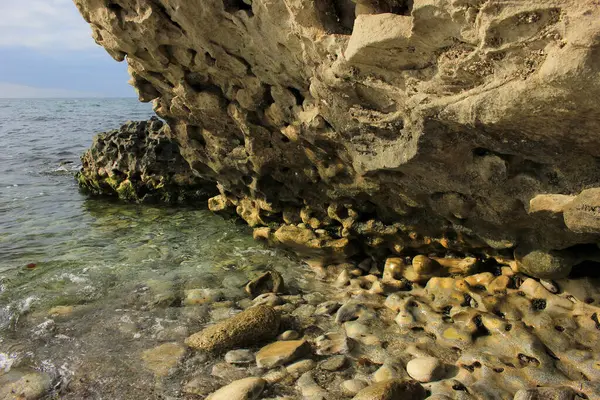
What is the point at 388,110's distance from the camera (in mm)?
4453

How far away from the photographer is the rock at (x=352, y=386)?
165 inches

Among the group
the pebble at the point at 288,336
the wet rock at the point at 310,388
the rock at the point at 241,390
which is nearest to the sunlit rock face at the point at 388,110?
the pebble at the point at 288,336

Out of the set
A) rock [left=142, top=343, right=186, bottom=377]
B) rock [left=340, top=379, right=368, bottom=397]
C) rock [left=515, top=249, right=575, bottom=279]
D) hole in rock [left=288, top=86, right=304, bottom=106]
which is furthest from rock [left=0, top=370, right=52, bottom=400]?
rock [left=515, top=249, right=575, bottom=279]

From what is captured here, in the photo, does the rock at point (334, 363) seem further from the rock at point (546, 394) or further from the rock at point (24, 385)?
the rock at point (24, 385)

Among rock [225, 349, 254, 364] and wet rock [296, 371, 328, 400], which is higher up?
wet rock [296, 371, 328, 400]

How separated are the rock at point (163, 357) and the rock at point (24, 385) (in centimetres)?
98

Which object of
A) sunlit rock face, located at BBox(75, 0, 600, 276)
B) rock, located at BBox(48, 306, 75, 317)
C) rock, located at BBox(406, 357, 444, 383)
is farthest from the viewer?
rock, located at BBox(48, 306, 75, 317)

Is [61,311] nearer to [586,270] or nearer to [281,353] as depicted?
[281,353]

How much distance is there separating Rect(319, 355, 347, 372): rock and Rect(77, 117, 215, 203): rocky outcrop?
8.01 meters

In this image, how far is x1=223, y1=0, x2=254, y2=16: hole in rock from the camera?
200 inches

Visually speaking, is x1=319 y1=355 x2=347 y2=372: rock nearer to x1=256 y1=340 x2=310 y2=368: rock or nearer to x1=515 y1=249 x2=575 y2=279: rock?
x1=256 y1=340 x2=310 y2=368: rock

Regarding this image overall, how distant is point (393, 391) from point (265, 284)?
304 centimetres

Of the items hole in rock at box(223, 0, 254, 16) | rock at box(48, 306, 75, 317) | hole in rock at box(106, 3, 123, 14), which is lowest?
rock at box(48, 306, 75, 317)

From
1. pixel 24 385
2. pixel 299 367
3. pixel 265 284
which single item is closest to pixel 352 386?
pixel 299 367
